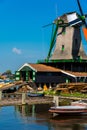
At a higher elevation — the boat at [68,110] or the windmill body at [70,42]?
the windmill body at [70,42]

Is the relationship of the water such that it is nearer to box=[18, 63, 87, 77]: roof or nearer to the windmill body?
box=[18, 63, 87, 77]: roof

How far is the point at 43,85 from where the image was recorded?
79.5m

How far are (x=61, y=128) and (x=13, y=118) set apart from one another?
7311mm

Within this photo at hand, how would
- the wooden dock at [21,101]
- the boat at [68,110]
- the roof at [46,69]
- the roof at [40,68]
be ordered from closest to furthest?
the boat at [68,110] → the wooden dock at [21,101] → the roof at [40,68] → the roof at [46,69]

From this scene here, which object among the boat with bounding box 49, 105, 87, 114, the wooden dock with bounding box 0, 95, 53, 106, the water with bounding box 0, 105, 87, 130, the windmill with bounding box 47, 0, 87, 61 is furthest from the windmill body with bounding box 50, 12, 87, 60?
the boat with bounding box 49, 105, 87, 114

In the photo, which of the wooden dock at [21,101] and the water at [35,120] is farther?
the wooden dock at [21,101]

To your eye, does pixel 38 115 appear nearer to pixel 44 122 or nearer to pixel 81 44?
pixel 44 122

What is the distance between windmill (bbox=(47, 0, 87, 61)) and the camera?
278 feet

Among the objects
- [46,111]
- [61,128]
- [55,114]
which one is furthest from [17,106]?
[61,128]

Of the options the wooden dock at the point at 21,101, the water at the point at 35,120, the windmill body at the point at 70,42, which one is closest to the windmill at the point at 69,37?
the windmill body at the point at 70,42

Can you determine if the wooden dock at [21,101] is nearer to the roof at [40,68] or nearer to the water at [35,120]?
the water at [35,120]

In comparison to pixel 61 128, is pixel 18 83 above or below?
above

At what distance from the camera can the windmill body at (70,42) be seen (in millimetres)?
85125

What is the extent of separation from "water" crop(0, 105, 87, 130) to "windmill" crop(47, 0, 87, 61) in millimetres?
37758
